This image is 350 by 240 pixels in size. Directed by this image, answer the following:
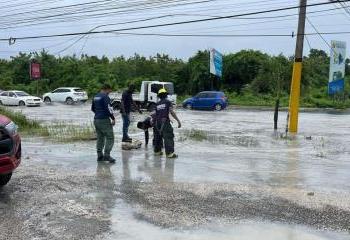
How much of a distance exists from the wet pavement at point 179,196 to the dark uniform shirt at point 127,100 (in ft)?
4.57

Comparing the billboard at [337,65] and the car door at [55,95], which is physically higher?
the billboard at [337,65]

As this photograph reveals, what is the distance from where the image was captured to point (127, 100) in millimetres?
15383

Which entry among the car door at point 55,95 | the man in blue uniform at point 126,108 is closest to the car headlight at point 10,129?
the man in blue uniform at point 126,108

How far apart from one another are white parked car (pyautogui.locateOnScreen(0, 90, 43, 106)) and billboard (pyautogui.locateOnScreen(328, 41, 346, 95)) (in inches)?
929

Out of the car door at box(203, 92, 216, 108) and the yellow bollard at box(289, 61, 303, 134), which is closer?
the yellow bollard at box(289, 61, 303, 134)

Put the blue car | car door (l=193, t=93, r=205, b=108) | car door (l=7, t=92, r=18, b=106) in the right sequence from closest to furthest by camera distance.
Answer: the blue car → car door (l=193, t=93, r=205, b=108) → car door (l=7, t=92, r=18, b=106)

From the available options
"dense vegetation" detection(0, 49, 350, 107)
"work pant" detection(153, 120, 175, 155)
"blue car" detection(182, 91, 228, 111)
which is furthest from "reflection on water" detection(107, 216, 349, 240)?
"dense vegetation" detection(0, 49, 350, 107)

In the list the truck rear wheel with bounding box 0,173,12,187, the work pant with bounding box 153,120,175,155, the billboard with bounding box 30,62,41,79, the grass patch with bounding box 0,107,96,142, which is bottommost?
the grass patch with bounding box 0,107,96,142

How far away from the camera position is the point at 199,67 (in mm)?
59312

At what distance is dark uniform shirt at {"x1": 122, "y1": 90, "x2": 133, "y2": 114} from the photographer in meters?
15.2

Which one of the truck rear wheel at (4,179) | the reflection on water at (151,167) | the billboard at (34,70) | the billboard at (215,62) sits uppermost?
the billboard at (215,62)

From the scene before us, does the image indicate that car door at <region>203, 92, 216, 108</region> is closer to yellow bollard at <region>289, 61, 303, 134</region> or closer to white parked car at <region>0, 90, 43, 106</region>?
white parked car at <region>0, 90, 43, 106</region>

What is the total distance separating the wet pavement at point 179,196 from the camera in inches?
274

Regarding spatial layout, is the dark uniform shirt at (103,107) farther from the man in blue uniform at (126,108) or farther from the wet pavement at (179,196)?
the man in blue uniform at (126,108)
